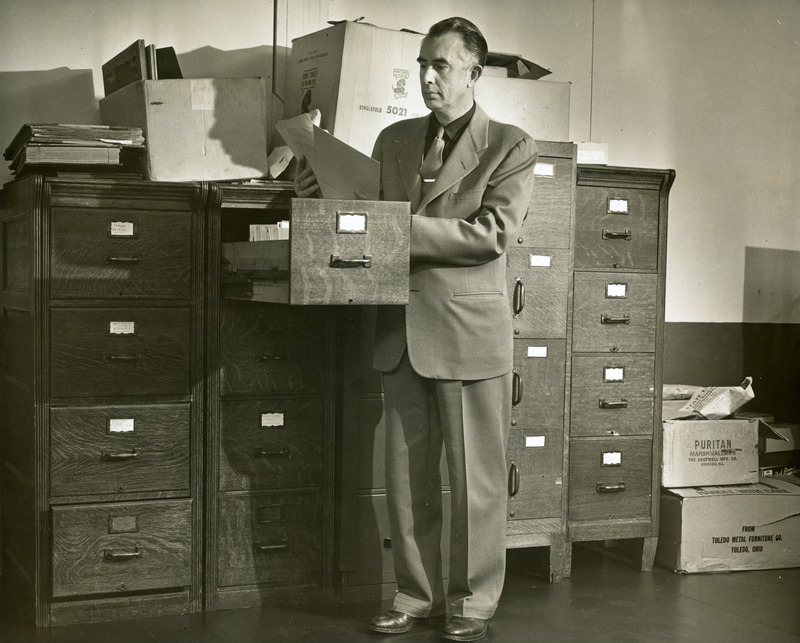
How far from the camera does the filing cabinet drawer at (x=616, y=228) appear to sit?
379cm

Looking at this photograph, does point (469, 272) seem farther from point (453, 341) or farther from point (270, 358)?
point (270, 358)

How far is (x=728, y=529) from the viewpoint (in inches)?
155

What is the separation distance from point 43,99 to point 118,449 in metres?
1.36

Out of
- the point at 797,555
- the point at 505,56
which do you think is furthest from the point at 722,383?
the point at 505,56

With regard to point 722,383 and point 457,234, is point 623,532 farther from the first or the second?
point 457,234

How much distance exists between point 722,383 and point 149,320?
9.27ft

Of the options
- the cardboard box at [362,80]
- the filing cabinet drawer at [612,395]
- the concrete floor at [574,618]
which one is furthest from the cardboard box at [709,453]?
the cardboard box at [362,80]

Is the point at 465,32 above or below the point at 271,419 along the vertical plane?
above

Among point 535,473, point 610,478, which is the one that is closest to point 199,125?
point 535,473

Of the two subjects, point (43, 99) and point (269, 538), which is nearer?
point (269, 538)

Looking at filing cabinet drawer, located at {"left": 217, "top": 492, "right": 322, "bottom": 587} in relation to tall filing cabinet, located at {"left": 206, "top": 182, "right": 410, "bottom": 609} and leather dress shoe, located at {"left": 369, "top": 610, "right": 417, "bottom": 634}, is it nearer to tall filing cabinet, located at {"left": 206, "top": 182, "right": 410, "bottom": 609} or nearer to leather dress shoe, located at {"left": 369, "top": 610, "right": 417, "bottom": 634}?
tall filing cabinet, located at {"left": 206, "top": 182, "right": 410, "bottom": 609}

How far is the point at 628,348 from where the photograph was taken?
386 cm

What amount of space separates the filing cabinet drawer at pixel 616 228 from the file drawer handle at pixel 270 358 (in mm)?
1176

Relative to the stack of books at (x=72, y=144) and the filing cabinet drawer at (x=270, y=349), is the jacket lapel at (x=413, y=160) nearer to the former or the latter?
the filing cabinet drawer at (x=270, y=349)
